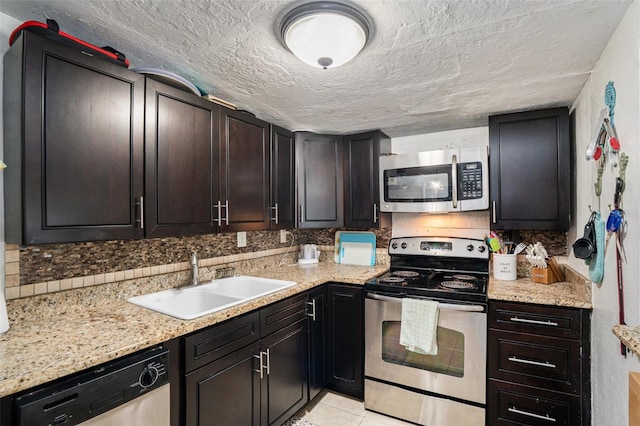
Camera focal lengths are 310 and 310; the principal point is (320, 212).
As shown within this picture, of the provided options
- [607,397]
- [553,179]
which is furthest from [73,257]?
[553,179]

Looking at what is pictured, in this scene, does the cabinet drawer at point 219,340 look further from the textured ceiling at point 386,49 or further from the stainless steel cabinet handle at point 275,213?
the textured ceiling at point 386,49

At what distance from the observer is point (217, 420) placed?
1500mm

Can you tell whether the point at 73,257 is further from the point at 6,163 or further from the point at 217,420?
the point at 217,420

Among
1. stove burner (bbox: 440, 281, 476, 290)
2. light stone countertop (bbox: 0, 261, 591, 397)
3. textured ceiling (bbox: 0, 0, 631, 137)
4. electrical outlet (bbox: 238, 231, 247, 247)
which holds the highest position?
textured ceiling (bbox: 0, 0, 631, 137)

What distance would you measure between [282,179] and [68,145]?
1477 mm

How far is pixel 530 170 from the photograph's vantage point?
2.18 metres

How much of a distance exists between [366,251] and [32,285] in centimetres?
233

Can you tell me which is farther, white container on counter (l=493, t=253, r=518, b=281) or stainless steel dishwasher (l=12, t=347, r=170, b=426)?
white container on counter (l=493, t=253, r=518, b=281)

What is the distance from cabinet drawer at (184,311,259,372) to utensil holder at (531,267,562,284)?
6.32 ft

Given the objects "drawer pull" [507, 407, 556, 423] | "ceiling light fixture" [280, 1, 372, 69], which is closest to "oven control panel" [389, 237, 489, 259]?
"drawer pull" [507, 407, 556, 423]

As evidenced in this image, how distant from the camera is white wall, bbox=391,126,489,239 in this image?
8.54 feet

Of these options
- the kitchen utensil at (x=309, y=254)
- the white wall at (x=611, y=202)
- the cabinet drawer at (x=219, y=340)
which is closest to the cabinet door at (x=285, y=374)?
the cabinet drawer at (x=219, y=340)

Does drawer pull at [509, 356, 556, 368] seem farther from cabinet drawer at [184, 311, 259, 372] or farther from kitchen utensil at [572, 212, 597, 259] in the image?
cabinet drawer at [184, 311, 259, 372]

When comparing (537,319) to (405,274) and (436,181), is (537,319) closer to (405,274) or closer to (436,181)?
(405,274)
